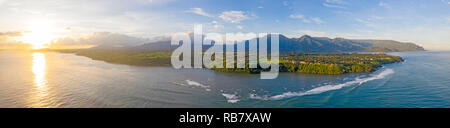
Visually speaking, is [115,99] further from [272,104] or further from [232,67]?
[232,67]

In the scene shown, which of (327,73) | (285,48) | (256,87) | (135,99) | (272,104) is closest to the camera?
(272,104)

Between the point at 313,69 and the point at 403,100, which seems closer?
the point at 403,100

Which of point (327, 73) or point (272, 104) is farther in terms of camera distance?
point (327, 73)

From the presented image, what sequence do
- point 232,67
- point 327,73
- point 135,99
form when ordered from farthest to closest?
point 232,67 → point 327,73 → point 135,99

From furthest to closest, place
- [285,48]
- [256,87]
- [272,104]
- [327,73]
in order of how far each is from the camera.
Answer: [285,48] < [327,73] < [256,87] < [272,104]

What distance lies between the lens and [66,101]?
10.6 m

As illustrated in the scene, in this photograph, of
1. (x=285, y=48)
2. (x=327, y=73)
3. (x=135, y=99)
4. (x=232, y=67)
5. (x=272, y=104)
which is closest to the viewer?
(x=272, y=104)

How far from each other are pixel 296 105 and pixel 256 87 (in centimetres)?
376

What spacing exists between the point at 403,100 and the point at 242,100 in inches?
323

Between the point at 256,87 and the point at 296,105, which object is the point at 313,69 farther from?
the point at 296,105

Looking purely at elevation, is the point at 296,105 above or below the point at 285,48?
below

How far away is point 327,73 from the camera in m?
19.9

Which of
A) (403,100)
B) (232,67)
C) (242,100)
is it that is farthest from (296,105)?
(232,67)

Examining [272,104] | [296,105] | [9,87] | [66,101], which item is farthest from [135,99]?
[9,87]
